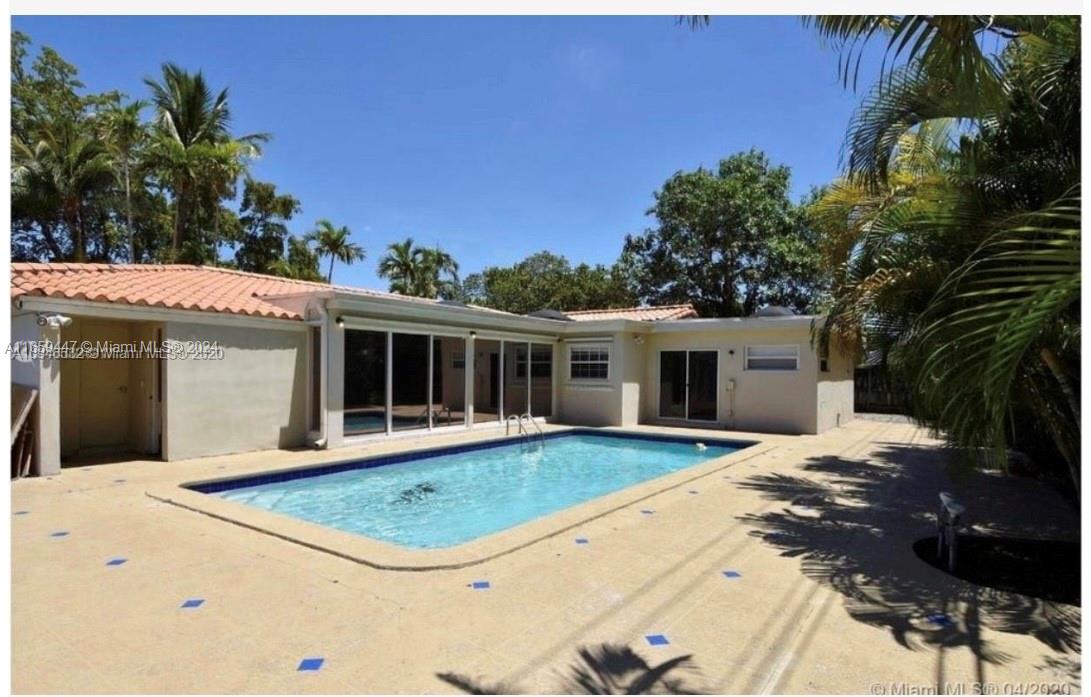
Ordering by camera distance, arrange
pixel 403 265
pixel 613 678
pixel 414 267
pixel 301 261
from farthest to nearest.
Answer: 1. pixel 414 267
2. pixel 403 265
3. pixel 301 261
4. pixel 613 678

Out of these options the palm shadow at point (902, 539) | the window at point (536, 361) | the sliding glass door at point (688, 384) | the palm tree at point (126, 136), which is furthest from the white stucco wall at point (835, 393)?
the palm tree at point (126, 136)

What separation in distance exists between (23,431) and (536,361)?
42.7ft

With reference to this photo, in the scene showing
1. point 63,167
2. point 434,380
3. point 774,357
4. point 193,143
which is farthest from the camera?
point 193,143

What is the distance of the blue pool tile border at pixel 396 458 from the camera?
9883mm

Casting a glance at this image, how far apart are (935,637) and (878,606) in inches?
21.9

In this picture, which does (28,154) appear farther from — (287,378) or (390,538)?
(390,538)

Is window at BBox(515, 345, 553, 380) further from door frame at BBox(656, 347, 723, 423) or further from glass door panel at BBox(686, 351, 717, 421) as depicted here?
glass door panel at BBox(686, 351, 717, 421)

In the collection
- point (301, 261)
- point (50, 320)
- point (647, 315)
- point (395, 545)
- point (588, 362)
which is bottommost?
point (395, 545)

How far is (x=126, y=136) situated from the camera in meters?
25.2

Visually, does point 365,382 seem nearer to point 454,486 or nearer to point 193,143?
point 454,486

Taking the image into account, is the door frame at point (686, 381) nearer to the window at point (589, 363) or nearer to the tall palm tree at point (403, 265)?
the window at point (589, 363)

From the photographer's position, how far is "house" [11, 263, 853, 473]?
37.4ft

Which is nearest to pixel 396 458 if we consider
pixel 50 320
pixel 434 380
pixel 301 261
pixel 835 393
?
pixel 434 380

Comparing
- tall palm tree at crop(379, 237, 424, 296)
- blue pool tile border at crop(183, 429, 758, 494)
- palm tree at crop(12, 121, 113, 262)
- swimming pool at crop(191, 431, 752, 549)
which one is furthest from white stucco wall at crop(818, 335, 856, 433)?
tall palm tree at crop(379, 237, 424, 296)
